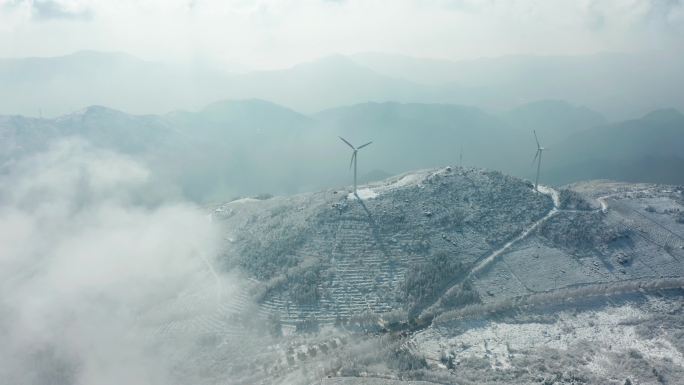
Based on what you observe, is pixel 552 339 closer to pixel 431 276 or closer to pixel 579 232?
pixel 431 276

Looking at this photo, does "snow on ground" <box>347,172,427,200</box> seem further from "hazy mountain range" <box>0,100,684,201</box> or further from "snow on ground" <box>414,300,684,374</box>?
"hazy mountain range" <box>0,100,684,201</box>

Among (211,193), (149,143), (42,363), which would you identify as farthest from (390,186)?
(149,143)

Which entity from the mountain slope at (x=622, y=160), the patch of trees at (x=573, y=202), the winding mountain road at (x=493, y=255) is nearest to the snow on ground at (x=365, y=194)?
the winding mountain road at (x=493, y=255)

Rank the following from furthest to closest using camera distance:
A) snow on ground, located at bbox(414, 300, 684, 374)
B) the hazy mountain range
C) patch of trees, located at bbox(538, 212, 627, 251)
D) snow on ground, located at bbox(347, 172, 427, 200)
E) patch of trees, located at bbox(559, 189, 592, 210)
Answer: the hazy mountain range
snow on ground, located at bbox(347, 172, 427, 200)
patch of trees, located at bbox(559, 189, 592, 210)
patch of trees, located at bbox(538, 212, 627, 251)
snow on ground, located at bbox(414, 300, 684, 374)

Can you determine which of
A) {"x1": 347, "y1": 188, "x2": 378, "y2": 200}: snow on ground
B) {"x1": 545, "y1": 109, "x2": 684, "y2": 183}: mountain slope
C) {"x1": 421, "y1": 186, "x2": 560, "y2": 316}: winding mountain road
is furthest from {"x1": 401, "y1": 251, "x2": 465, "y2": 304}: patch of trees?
{"x1": 545, "y1": 109, "x2": 684, "y2": 183}: mountain slope

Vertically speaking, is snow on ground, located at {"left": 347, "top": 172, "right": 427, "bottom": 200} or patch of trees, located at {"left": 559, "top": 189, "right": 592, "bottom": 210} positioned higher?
snow on ground, located at {"left": 347, "top": 172, "right": 427, "bottom": 200}

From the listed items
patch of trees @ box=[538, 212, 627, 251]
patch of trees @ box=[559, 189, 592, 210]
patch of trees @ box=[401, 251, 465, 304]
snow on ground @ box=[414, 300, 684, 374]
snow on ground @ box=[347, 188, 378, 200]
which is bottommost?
snow on ground @ box=[414, 300, 684, 374]

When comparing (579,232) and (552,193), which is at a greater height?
(552,193)

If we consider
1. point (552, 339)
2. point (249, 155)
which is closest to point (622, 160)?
point (249, 155)

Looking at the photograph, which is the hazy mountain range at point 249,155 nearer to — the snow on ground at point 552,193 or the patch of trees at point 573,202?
the snow on ground at point 552,193
